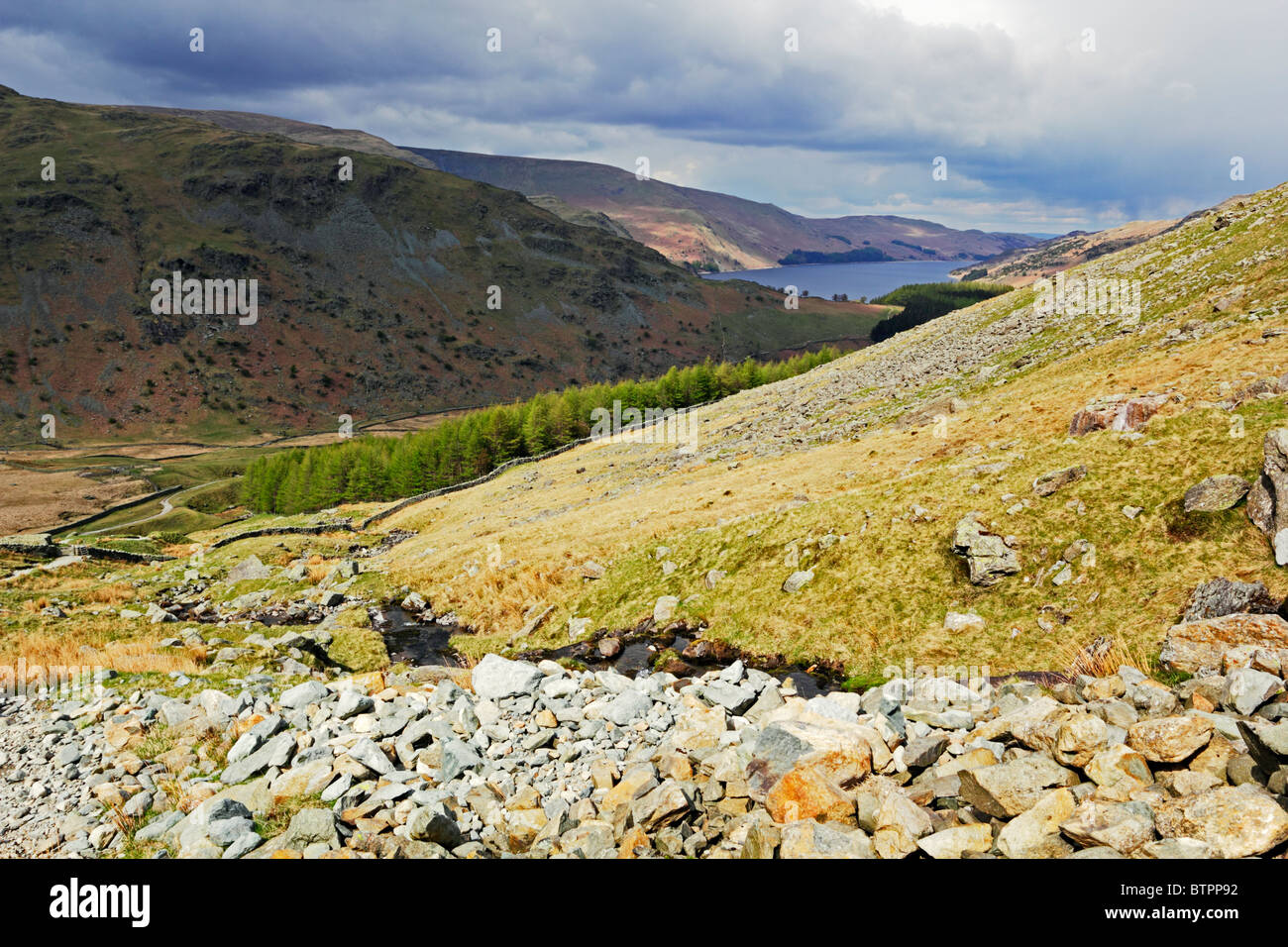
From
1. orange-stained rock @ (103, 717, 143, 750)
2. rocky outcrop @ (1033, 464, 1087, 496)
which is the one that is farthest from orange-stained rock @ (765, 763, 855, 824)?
rocky outcrop @ (1033, 464, 1087, 496)

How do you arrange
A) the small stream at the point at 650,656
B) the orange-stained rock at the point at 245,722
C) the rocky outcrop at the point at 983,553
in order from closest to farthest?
the orange-stained rock at the point at 245,722 → the rocky outcrop at the point at 983,553 → the small stream at the point at 650,656

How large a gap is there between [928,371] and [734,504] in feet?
119

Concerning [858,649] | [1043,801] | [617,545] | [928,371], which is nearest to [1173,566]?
[858,649]

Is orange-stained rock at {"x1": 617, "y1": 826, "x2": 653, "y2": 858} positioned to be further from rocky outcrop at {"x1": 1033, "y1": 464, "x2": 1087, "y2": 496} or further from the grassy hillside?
rocky outcrop at {"x1": 1033, "y1": 464, "x2": 1087, "y2": 496}

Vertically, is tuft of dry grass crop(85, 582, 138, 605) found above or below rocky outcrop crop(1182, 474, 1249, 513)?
below

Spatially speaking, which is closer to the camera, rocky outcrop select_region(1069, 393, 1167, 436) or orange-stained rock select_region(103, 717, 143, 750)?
orange-stained rock select_region(103, 717, 143, 750)

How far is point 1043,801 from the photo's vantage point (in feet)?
28.8

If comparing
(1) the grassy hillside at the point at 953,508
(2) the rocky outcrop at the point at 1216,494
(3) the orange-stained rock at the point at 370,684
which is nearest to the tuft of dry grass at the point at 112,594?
(1) the grassy hillside at the point at 953,508

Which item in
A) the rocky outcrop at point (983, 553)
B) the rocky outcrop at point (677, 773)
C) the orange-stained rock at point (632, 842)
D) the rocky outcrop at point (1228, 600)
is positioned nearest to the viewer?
the rocky outcrop at point (677, 773)

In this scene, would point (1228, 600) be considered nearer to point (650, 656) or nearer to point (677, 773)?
point (677, 773)

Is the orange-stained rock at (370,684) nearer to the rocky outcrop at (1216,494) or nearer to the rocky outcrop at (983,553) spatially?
the rocky outcrop at (983,553)

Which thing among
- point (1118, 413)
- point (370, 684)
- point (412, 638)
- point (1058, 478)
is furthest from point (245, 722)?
point (1118, 413)

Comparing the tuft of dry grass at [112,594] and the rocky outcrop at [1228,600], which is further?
the tuft of dry grass at [112,594]

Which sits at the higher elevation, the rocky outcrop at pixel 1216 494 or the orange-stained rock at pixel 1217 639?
the rocky outcrop at pixel 1216 494
